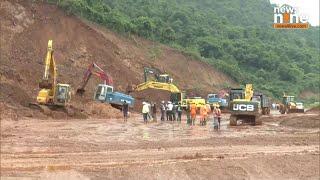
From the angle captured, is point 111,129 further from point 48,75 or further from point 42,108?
point 48,75

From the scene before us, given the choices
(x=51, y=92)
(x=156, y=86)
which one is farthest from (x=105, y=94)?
(x=156, y=86)

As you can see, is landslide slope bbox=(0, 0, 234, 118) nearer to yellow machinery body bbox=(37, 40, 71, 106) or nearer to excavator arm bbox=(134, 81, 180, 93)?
yellow machinery body bbox=(37, 40, 71, 106)

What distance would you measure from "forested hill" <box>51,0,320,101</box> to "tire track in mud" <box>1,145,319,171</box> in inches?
1880

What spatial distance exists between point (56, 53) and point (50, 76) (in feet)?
46.4

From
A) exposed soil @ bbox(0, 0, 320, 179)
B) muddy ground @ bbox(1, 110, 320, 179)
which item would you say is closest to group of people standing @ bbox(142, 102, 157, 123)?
exposed soil @ bbox(0, 0, 320, 179)

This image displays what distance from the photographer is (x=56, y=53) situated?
4878 cm

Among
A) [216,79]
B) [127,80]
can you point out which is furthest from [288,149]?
[216,79]

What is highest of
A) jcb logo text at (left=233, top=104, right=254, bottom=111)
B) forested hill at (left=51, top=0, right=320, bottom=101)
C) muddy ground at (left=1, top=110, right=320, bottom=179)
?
forested hill at (left=51, top=0, right=320, bottom=101)

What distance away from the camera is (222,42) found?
93.8 meters

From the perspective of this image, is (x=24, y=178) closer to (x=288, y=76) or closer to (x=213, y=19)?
(x=288, y=76)

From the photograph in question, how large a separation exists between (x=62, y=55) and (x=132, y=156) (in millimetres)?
36255

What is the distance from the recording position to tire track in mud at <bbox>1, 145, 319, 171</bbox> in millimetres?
12328

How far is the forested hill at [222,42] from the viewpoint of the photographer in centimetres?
7238

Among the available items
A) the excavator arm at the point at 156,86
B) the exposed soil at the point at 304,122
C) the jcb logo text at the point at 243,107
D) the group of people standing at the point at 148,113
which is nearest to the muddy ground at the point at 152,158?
the jcb logo text at the point at 243,107
